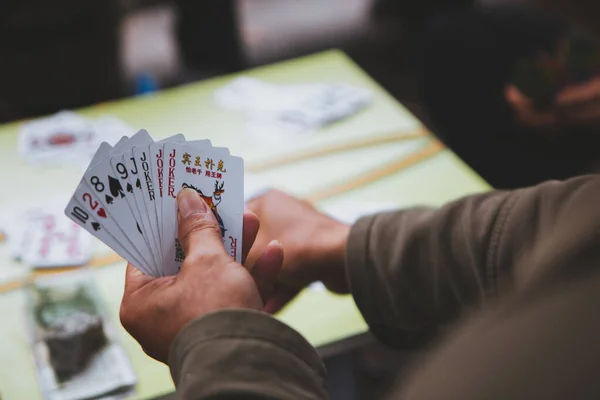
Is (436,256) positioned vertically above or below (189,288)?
below

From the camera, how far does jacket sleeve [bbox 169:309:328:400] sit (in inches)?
31.2

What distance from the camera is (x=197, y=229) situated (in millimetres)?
1055

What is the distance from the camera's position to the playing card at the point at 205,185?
1.10 metres

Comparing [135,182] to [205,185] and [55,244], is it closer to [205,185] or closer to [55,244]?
[205,185]

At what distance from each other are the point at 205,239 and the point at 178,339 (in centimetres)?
18

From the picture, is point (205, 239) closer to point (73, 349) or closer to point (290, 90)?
point (73, 349)

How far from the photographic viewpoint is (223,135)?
6.59 ft

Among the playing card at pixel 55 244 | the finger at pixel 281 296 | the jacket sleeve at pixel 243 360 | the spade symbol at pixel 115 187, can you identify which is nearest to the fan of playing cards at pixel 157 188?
the spade symbol at pixel 115 187

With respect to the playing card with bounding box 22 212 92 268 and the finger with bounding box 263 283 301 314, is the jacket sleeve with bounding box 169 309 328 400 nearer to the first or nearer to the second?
the finger with bounding box 263 283 301 314

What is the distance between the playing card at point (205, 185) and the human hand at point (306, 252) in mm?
262

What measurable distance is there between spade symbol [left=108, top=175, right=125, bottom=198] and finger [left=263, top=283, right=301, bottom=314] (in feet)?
1.35

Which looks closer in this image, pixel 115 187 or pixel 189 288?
pixel 189 288

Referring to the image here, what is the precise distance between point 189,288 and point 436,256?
0.47 meters

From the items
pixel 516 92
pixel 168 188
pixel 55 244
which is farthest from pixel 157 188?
pixel 516 92
